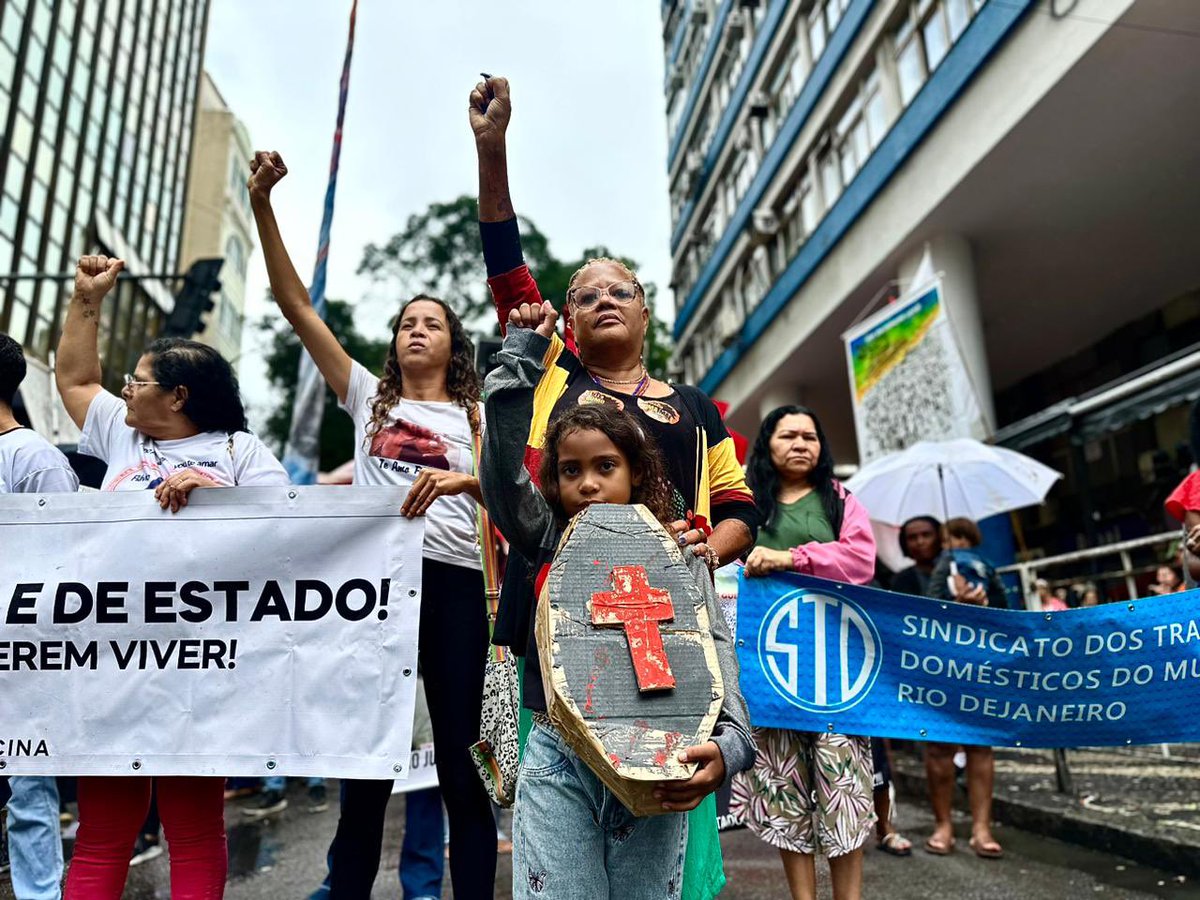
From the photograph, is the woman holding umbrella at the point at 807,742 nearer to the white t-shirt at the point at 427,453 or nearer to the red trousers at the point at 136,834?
the white t-shirt at the point at 427,453

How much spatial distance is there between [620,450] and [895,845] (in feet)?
11.5

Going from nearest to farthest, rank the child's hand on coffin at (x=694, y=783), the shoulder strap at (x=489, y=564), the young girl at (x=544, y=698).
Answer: the child's hand on coffin at (x=694, y=783)
the young girl at (x=544, y=698)
the shoulder strap at (x=489, y=564)

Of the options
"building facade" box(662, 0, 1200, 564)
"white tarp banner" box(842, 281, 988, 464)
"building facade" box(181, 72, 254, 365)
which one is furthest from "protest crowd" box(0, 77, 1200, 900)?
"building facade" box(181, 72, 254, 365)

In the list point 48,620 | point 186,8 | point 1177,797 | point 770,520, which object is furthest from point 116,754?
point 186,8

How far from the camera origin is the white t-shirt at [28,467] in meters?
3.07

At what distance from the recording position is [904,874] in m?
4.24

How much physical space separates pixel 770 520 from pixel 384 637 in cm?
164

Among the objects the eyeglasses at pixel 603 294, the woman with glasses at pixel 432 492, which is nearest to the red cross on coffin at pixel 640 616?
the eyeglasses at pixel 603 294

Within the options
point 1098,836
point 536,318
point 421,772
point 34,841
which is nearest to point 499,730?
point 536,318

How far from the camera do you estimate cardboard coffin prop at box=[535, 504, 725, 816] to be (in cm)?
169

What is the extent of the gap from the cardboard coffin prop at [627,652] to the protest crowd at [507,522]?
0.02 metres

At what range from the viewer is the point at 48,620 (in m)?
2.82

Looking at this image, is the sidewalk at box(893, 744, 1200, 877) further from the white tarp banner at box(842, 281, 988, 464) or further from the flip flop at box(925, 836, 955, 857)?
the white tarp banner at box(842, 281, 988, 464)

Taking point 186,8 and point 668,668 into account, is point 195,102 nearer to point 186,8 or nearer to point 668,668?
point 186,8
